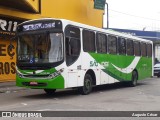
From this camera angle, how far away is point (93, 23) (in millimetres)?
34656

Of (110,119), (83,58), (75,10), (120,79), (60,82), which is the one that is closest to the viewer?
(110,119)

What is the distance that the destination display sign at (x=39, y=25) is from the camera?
Answer: 54.0ft

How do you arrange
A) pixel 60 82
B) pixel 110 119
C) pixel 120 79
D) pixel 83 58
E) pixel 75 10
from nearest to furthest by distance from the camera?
pixel 110 119
pixel 60 82
pixel 83 58
pixel 120 79
pixel 75 10

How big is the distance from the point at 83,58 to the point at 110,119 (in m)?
7.16

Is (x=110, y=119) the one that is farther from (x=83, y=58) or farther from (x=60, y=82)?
(x=83, y=58)

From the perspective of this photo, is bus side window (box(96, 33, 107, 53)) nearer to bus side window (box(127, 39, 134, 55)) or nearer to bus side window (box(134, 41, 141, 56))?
bus side window (box(127, 39, 134, 55))

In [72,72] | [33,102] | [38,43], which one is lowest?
[33,102]

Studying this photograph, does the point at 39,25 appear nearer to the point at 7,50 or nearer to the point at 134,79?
the point at 7,50

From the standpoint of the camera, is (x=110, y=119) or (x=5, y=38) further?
(x=5, y=38)

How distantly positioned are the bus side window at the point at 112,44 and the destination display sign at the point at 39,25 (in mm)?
5272

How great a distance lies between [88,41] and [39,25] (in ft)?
9.21

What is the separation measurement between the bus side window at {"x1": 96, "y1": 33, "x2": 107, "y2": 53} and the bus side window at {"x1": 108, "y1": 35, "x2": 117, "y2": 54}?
63cm

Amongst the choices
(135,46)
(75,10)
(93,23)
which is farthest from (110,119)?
(93,23)

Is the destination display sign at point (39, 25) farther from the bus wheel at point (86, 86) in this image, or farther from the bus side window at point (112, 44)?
the bus side window at point (112, 44)
